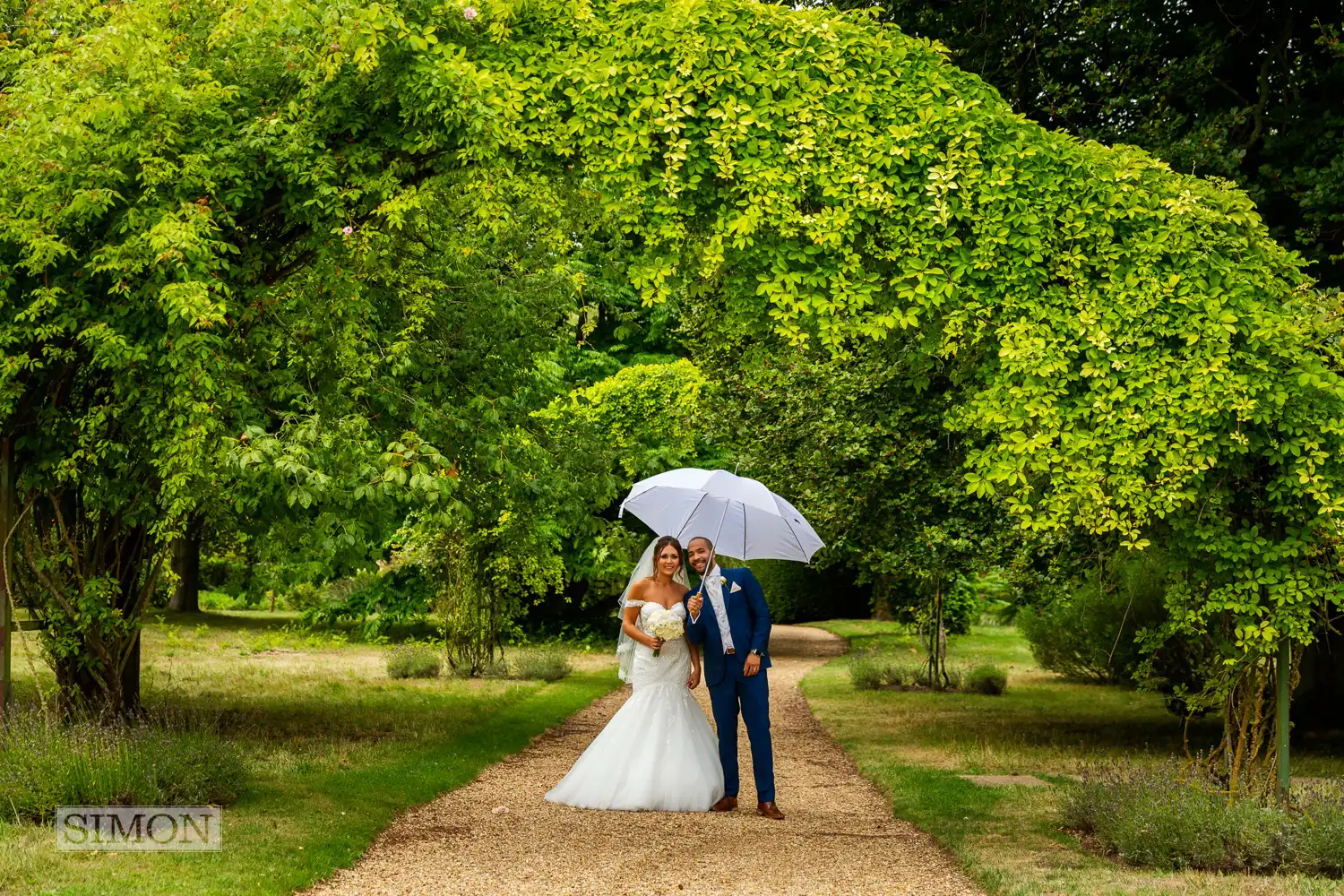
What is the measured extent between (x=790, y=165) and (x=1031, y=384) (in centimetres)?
200

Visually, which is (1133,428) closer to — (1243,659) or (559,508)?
(1243,659)

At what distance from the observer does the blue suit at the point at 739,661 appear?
8711 mm

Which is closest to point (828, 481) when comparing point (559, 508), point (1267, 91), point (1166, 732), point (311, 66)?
point (559, 508)

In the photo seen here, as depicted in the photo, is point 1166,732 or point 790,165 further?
point 1166,732

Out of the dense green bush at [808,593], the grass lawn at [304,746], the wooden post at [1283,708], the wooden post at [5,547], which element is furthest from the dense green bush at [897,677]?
the dense green bush at [808,593]

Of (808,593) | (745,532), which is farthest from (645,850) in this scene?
(808,593)

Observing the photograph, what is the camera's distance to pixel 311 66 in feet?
26.4

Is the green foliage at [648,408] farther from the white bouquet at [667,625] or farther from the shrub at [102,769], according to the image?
the shrub at [102,769]

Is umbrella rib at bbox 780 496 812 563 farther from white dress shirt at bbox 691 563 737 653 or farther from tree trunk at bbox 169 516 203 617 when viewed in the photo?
tree trunk at bbox 169 516 203 617

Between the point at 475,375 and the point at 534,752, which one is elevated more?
the point at 475,375

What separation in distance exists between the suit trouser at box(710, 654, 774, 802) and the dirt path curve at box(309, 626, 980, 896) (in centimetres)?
26

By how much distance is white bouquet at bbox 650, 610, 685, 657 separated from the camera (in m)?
9.02

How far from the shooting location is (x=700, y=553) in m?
8.73

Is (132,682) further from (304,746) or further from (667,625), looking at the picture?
(667,625)
